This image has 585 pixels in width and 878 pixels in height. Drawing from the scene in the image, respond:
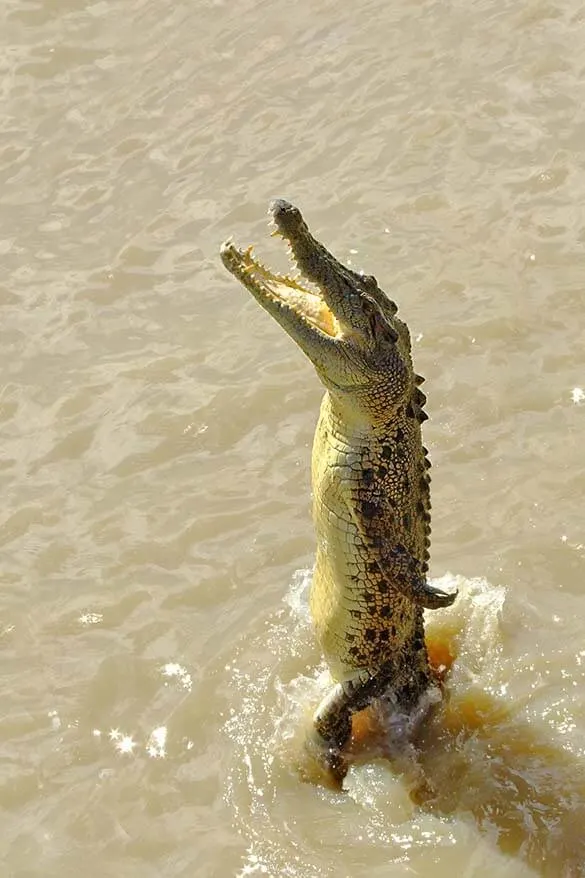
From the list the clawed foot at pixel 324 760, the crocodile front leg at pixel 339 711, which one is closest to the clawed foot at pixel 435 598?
the crocodile front leg at pixel 339 711

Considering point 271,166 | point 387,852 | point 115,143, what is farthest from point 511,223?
point 387,852

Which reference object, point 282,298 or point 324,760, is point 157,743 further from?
point 282,298

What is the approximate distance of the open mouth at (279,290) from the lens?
16.3 feet

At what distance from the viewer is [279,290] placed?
5.15 metres

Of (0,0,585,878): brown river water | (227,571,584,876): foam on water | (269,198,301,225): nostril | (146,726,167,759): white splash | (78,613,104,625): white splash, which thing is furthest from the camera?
(78,613,104,625): white splash

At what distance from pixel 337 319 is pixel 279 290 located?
27cm

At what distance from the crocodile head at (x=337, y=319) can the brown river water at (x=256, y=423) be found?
1541 mm

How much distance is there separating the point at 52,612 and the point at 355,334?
2329mm

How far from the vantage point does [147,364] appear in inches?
303

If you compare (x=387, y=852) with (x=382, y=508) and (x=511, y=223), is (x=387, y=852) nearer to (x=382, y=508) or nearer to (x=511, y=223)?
(x=382, y=508)

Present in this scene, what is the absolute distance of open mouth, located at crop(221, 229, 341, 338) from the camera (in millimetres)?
4977

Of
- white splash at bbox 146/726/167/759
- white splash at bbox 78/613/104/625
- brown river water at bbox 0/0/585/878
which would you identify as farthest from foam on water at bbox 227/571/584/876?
white splash at bbox 78/613/104/625

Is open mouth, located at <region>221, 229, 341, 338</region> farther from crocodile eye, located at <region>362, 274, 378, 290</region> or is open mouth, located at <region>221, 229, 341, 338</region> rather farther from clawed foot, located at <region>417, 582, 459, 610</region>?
clawed foot, located at <region>417, 582, 459, 610</region>

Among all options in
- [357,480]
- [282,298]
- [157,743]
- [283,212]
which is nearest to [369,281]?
[282,298]
